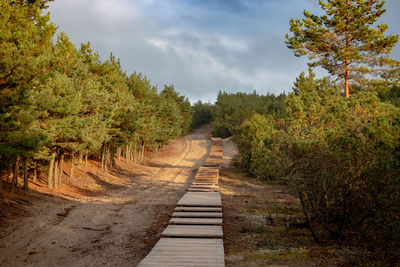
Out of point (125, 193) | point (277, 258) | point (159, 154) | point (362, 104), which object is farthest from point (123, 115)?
point (159, 154)

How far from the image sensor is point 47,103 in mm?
13258

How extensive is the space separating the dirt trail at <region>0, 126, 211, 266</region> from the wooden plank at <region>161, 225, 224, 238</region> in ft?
2.90

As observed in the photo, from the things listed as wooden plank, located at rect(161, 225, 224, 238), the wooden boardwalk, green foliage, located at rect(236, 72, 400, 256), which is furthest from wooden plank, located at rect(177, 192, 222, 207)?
green foliage, located at rect(236, 72, 400, 256)

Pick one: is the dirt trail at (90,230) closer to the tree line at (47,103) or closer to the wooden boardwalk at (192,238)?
the wooden boardwalk at (192,238)

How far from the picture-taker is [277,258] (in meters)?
7.75

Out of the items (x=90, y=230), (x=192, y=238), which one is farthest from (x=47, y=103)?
(x=192, y=238)

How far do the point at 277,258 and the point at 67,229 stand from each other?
803cm

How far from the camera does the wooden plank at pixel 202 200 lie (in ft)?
43.9

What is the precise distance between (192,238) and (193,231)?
0.55 m

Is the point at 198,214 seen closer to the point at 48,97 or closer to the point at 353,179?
the point at 353,179

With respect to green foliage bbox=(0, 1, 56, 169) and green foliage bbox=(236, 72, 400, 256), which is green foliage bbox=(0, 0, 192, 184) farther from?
green foliage bbox=(236, 72, 400, 256)

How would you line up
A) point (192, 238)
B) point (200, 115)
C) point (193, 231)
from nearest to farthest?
1. point (192, 238)
2. point (193, 231)
3. point (200, 115)

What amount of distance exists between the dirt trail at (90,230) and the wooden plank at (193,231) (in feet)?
2.90

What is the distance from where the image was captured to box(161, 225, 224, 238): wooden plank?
30.0ft
